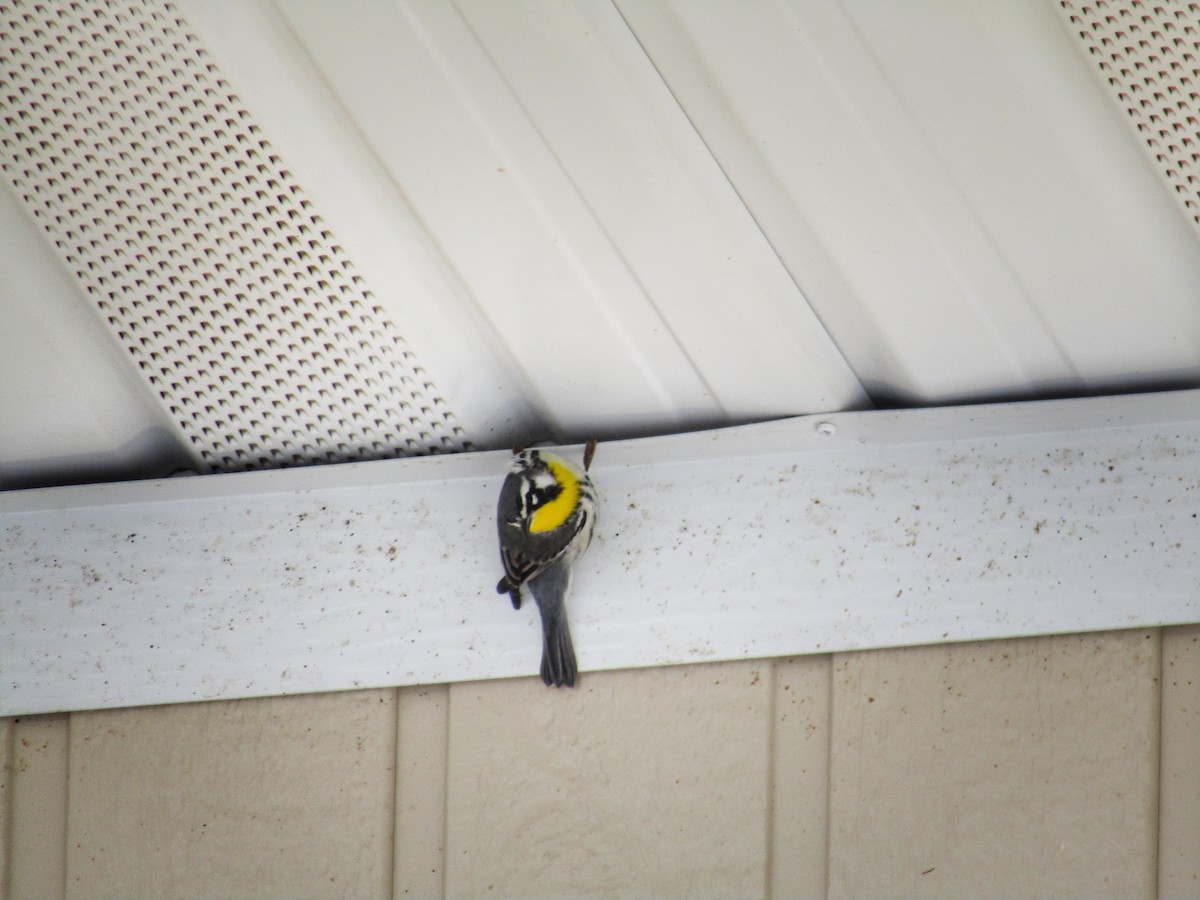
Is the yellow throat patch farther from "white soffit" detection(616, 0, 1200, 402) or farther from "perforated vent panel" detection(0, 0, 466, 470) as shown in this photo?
"white soffit" detection(616, 0, 1200, 402)

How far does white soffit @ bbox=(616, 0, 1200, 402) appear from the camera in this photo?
121cm

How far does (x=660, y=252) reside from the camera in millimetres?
1313

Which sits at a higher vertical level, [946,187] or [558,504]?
[946,187]

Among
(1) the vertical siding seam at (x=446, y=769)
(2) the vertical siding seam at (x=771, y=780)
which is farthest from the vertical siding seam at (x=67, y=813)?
(2) the vertical siding seam at (x=771, y=780)

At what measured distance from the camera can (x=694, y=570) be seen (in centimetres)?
134

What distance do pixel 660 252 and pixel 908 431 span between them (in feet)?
1.52

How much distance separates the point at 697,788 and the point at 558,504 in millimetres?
495

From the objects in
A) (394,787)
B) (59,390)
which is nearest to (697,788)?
(394,787)

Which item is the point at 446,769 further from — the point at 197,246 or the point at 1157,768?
the point at 1157,768

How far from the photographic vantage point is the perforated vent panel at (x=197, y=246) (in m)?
1.21

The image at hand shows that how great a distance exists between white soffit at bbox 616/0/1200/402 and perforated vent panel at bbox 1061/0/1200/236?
24 millimetres

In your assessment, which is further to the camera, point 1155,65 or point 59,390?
point 59,390

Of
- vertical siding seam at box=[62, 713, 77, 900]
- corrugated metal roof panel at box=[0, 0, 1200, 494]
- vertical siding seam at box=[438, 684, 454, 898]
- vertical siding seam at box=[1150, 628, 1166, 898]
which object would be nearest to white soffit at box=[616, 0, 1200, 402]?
corrugated metal roof panel at box=[0, 0, 1200, 494]

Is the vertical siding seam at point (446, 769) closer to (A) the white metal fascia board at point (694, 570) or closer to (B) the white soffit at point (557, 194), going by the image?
(A) the white metal fascia board at point (694, 570)
